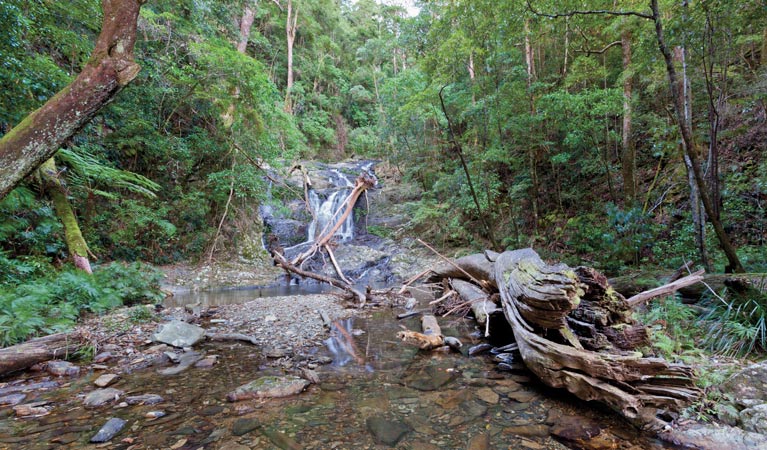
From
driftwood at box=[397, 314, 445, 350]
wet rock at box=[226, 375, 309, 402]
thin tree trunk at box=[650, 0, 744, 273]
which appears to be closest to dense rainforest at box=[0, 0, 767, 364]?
thin tree trunk at box=[650, 0, 744, 273]

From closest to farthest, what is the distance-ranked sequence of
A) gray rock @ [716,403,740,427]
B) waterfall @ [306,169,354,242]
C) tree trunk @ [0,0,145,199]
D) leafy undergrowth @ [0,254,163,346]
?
gray rock @ [716,403,740,427] < tree trunk @ [0,0,145,199] < leafy undergrowth @ [0,254,163,346] < waterfall @ [306,169,354,242]

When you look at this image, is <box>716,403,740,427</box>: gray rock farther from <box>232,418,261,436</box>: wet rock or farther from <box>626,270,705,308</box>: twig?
<box>232,418,261,436</box>: wet rock

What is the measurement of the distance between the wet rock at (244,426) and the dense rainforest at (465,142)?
10.4ft

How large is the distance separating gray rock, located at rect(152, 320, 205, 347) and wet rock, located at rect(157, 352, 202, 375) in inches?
15.2

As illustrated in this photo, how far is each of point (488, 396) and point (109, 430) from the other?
300cm

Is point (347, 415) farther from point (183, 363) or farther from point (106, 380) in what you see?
point (106, 380)

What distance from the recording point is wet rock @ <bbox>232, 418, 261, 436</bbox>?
2.23 m

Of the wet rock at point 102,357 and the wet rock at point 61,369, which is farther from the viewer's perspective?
the wet rock at point 102,357

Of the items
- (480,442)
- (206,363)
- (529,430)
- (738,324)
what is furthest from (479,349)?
(206,363)

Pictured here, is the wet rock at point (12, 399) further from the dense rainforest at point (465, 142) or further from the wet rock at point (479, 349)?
the wet rock at point (479, 349)

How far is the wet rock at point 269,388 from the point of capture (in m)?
2.73

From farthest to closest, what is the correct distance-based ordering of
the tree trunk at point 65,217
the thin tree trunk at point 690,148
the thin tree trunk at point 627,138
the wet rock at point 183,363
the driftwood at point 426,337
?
1. the thin tree trunk at point 627,138
2. the tree trunk at point 65,217
3. the driftwood at point 426,337
4. the thin tree trunk at point 690,148
5. the wet rock at point 183,363

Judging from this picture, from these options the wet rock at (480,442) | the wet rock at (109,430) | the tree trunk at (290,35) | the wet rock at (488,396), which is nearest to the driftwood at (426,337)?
the wet rock at (488,396)

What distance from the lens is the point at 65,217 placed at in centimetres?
670
